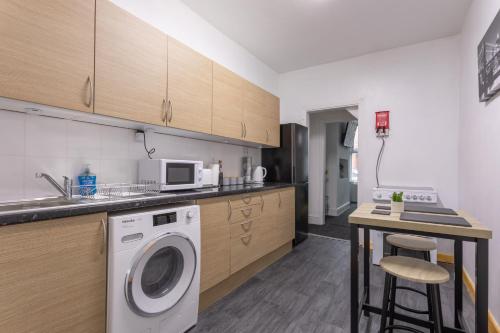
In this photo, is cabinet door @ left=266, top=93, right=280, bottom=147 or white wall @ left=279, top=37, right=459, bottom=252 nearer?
white wall @ left=279, top=37, right=459, bottom=252

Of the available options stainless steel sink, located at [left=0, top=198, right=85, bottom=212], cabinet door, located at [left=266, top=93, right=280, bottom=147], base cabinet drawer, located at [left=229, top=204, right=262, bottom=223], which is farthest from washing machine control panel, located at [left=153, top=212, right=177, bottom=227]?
cabinet door, located at [left=266, top=93, right=280, bottom=147]

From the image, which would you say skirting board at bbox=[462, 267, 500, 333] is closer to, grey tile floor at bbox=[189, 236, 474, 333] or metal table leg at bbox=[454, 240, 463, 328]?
grey tile floor at bbox=[189, 236, 474, 333]

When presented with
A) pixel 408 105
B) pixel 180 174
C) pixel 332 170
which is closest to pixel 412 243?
pixel 180 174

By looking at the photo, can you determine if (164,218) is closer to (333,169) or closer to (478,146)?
(478,146)

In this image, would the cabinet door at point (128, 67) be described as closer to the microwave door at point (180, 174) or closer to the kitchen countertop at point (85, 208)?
the microwave door at point (180, 174)

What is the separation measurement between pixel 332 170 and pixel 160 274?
4.61m

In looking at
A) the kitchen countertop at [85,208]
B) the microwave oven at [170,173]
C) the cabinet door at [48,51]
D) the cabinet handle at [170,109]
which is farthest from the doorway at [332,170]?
the cabinet door at [48,51]

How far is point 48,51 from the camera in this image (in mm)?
1251

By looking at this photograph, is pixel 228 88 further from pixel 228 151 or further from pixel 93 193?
pixel 93 193

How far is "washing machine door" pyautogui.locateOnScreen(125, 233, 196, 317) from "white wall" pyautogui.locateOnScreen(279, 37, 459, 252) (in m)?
2.61

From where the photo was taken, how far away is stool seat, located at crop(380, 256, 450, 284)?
3.90 ft

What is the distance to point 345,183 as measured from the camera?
6363 mm

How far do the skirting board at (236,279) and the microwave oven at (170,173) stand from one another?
0.88 m

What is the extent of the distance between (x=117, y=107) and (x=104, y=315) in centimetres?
119
